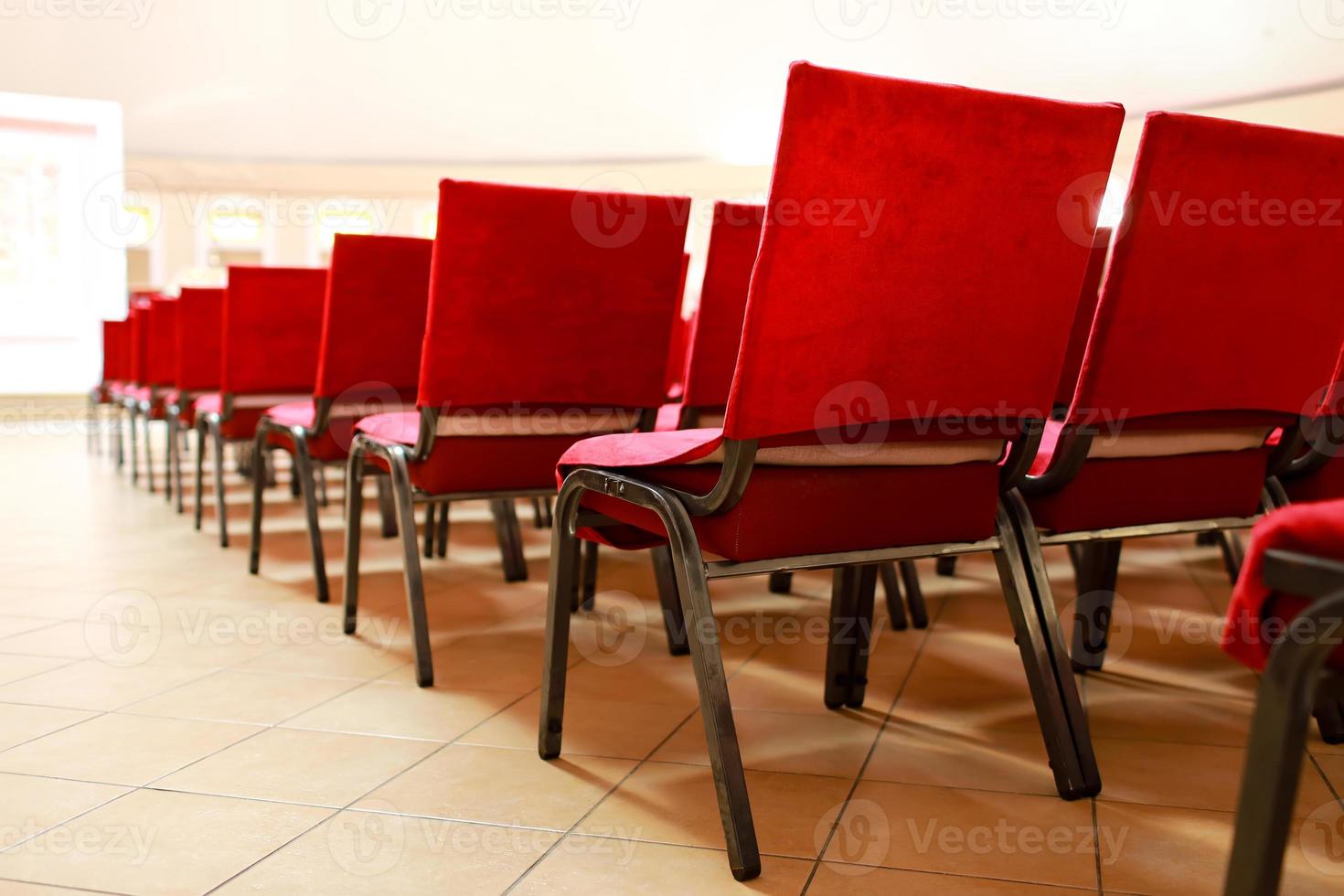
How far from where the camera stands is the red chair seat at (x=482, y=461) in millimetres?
1996

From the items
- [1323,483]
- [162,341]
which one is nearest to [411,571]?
[1323,483]

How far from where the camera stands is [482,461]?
202 cm

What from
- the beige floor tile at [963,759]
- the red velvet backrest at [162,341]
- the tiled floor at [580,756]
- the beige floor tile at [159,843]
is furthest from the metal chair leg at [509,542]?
the red velvet backrest at [162,341]

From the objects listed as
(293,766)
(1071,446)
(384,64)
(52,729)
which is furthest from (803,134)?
(384,64)

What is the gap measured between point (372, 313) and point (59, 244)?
8.40 metres

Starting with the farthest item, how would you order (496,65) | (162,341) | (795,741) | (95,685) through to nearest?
(496,65) → (162,341) → (95,685) → (795,741)

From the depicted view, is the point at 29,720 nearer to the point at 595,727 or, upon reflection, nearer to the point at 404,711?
the point at 404,711

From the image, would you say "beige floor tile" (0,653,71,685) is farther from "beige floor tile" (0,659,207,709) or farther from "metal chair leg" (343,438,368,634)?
"metal chair leg" (343,438,368,634)

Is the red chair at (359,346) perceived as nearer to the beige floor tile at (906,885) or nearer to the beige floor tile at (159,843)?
the beige floor tile at (159,843)

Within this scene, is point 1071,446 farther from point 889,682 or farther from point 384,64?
point 384,64

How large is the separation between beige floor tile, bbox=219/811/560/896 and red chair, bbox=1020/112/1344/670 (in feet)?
2.67

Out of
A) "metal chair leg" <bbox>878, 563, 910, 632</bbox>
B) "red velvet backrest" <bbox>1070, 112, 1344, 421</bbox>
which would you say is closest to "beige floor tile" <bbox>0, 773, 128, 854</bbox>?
"red velvet backrest" <bbox>1070, 112, 1344, 421</bbox>

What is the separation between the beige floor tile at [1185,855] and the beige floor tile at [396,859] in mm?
681

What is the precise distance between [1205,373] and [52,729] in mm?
1810
